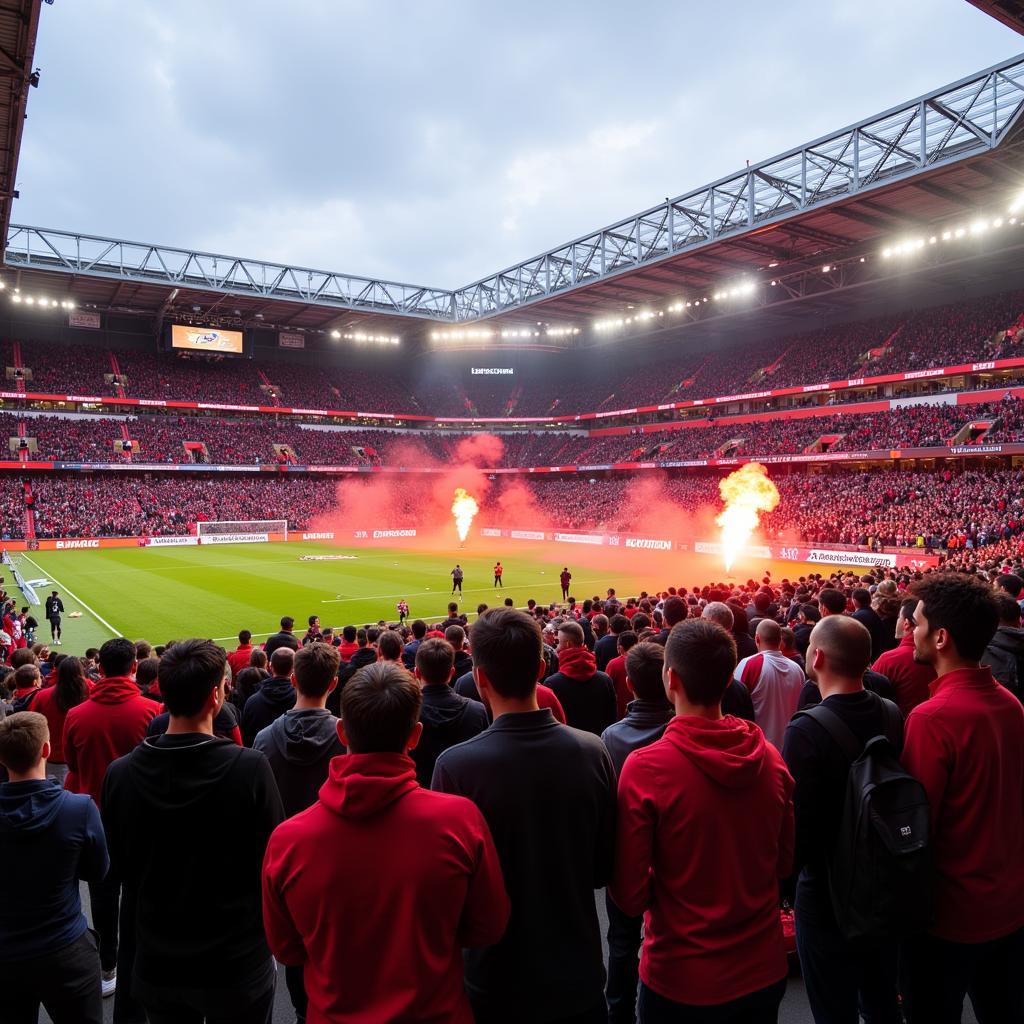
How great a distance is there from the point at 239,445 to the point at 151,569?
95.7 feet

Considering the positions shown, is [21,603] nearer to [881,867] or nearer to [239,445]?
[881,867]

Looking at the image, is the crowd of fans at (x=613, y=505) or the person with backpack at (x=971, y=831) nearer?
the person with backpack at (x=971, y=831)

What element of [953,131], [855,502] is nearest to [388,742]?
[953,131]

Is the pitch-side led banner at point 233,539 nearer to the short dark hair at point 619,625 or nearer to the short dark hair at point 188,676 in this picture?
the short dark hair at point 619,625

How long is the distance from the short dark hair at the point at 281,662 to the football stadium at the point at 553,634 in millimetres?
50

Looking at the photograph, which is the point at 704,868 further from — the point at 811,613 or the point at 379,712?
the point at 811,613

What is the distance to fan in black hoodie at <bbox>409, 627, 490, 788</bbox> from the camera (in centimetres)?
452

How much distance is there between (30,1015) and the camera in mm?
3299

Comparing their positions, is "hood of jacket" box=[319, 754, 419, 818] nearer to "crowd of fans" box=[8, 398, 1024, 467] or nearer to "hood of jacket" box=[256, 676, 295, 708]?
"hood of jacket" box=[256, 676, 295, 708]

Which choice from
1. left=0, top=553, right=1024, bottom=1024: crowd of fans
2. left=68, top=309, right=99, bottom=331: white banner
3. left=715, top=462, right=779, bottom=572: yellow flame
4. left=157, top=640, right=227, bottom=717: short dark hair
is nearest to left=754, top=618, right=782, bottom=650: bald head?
left=0, top=553, right=1024, bottom=1024: crowd of fans

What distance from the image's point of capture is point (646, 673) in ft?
12.2

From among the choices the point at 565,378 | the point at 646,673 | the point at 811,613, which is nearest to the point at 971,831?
the point at 646,673

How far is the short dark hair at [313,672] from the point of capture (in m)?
4.21

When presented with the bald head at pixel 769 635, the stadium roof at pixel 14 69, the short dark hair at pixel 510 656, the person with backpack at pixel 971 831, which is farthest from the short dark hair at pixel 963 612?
the stadium roof at pixel 14 69
